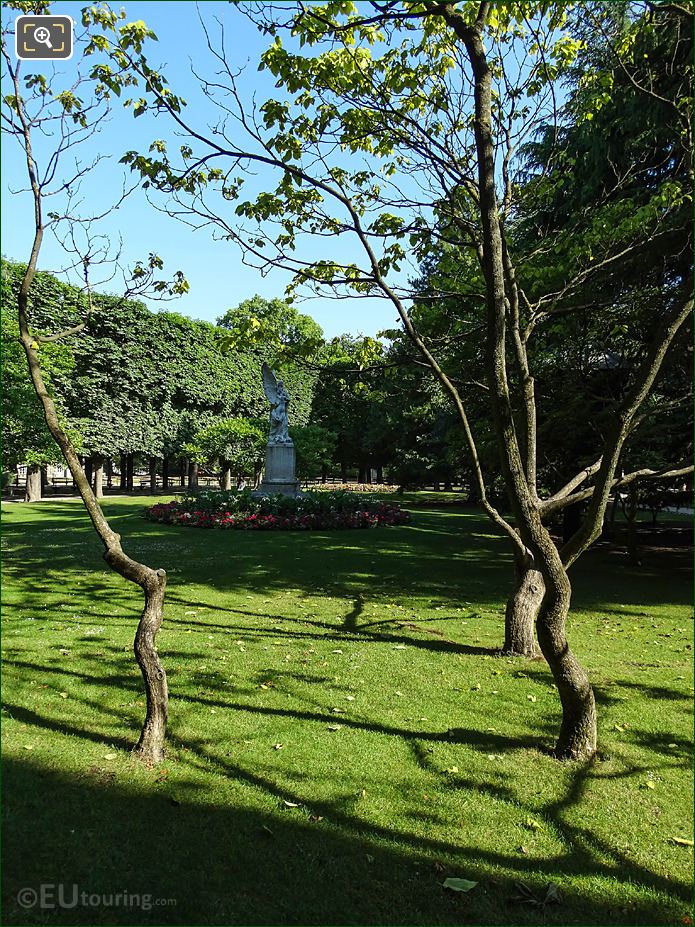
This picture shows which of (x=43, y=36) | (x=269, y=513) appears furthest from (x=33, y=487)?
(x=43, y=36)

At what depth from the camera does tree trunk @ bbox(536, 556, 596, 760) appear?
4535mm

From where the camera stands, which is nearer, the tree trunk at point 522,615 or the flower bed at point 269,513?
the tree trunk at point 522,615

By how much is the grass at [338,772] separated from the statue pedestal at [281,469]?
1544 cm

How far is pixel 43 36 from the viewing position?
4.16 metres

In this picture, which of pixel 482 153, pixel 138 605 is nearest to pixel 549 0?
pixel 482 153

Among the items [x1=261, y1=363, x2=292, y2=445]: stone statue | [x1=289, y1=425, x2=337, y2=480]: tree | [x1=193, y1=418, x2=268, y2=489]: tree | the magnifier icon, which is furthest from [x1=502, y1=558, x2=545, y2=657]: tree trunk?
[x1=289, y1=425, x2=337, y2=480]: tree

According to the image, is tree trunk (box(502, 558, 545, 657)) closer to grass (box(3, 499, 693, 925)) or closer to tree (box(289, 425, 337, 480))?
grass (box(3, 499, 693, 925))

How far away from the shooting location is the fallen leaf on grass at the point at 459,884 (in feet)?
9.92

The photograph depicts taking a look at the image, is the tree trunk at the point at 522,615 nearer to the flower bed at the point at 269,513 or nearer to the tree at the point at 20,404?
the flower bed at the point at 269,513

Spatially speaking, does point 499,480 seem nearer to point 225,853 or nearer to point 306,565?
point 306,565

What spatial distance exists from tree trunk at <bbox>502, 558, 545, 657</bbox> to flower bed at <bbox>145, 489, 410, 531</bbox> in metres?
13.3

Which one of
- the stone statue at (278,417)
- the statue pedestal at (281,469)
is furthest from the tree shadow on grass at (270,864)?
the stone statue at (278,417)

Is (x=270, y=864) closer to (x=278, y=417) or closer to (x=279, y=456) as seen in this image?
(x=279, y=456)

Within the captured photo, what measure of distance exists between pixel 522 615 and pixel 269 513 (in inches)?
562
